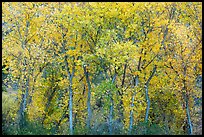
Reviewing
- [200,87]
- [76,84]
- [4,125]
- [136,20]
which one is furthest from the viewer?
[76,84]

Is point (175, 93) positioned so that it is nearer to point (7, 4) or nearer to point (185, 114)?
point (185, 114)

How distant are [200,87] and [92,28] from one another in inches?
256

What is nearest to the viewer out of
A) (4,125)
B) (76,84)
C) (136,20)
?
(4,125)

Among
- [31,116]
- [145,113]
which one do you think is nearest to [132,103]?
[145,113]

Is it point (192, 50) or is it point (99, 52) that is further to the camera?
point (192, 50)

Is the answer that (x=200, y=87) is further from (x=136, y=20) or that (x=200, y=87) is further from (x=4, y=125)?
(x=4, y=125)

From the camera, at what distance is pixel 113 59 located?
14.2m

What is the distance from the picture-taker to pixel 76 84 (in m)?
18.1

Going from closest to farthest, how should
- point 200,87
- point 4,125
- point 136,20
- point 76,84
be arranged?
1. point 4,125
2. point 136,20
3. point 200,87
4. point 76,84

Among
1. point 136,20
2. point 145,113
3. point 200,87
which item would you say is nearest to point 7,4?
point 136,20

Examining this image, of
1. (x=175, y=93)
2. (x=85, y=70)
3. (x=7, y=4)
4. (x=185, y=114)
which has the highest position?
(x=7, y=4)

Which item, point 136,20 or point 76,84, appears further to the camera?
point 76,84

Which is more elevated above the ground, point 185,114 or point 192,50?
point 192,50

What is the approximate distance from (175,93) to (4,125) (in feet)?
28.9
